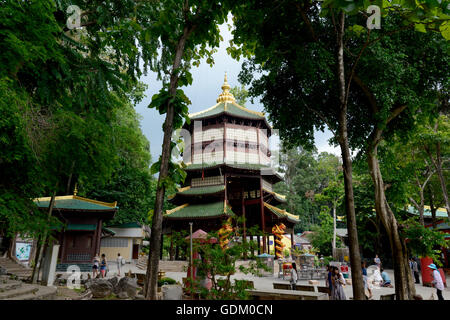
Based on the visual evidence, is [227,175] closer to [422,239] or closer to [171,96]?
[422,239]

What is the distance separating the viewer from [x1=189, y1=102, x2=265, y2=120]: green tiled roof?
1062 inches

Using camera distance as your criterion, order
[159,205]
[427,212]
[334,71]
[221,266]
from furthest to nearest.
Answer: [427,212]
[334,71]
[221,266]
[159,205]

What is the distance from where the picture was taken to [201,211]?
22688 millimetres

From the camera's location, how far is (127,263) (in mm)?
29219

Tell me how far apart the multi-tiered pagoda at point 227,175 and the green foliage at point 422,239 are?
14.4m

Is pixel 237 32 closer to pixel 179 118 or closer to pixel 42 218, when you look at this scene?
pixel 179 118

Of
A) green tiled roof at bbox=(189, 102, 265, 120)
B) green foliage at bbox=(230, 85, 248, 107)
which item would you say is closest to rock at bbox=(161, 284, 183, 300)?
green tiled roof at bbox=(189, 102, 265, 120)

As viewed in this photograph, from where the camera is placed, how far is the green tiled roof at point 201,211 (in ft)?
71.0

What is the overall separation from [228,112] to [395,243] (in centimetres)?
2035

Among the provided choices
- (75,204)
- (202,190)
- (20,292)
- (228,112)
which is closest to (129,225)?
(202,190)

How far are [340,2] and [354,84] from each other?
27.6ft

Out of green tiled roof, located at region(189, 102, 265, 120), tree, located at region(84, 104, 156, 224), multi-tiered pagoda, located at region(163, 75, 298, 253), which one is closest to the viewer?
tree, located at region(84, 104, 156, 224)

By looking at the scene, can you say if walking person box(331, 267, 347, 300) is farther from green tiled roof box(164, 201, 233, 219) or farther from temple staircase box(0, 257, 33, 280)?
temple staircase box(0, 257, 33, 280)
